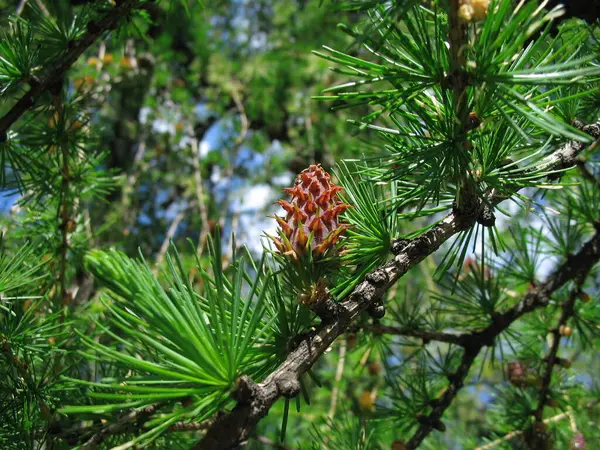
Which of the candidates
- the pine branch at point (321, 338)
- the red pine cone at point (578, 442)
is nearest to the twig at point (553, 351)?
the red pine cone at point (578, 442)

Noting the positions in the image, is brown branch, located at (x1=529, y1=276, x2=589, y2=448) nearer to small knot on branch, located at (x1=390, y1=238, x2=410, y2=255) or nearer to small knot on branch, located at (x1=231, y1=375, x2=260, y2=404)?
small knot on branch, located at (x1=390, y1=238, x2=410, y2=255)

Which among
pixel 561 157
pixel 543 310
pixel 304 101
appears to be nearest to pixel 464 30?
pixel 561 157

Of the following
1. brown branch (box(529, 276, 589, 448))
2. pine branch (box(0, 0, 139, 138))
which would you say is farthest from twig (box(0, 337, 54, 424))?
brown branch (box(529, 276, 589, 448))

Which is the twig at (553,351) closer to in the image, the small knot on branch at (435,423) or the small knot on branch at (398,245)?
the small knot on branch at (435,423)

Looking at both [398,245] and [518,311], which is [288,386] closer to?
[398,245]

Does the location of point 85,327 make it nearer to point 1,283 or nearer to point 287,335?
point 1,283

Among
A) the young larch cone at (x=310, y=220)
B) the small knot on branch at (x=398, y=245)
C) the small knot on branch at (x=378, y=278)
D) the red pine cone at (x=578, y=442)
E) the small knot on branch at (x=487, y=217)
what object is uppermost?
the small knot on branch at (x=487, y=217)

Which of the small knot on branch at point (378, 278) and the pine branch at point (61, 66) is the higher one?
the pine branch at point (61, 66)
